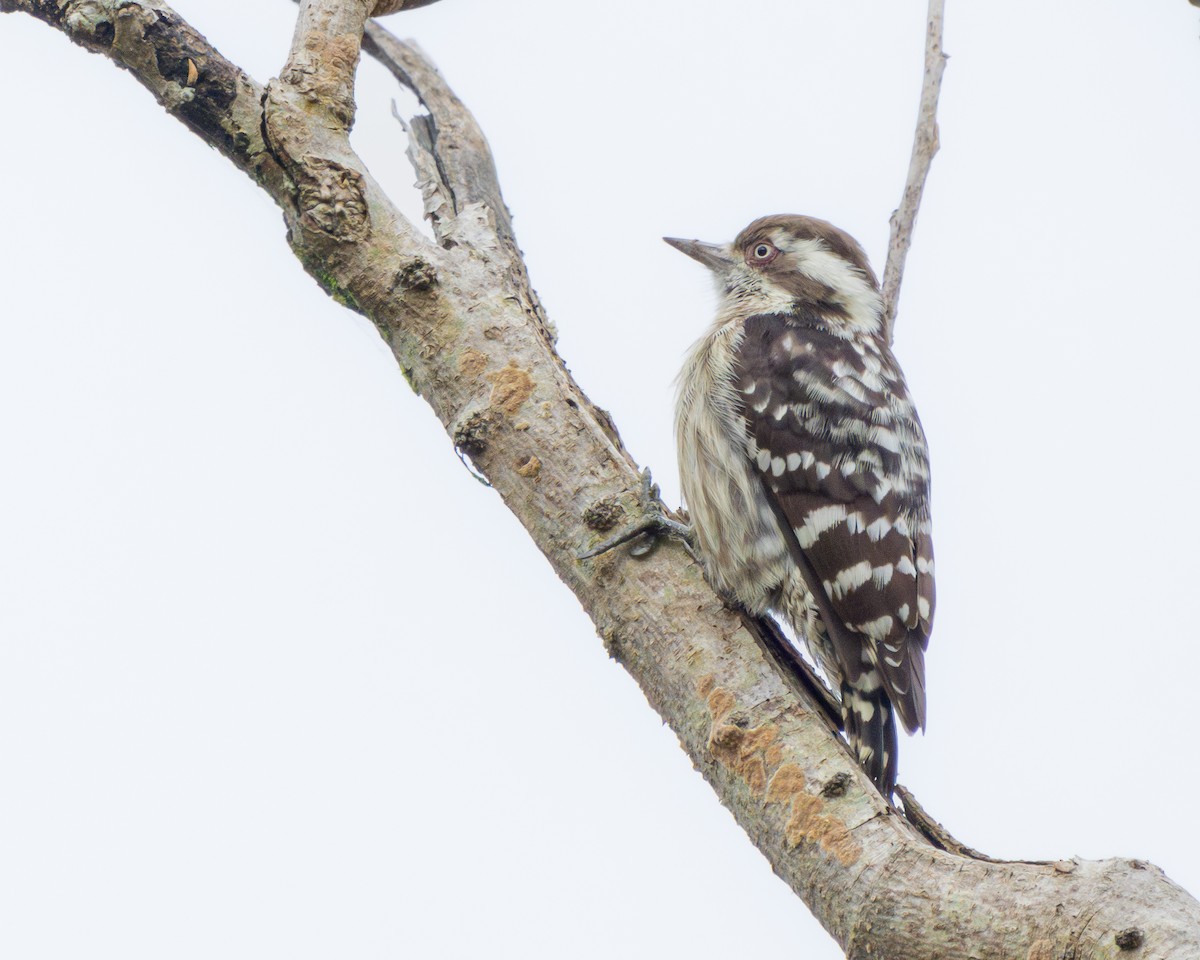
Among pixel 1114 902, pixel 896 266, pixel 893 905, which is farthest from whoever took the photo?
pixel 896 266

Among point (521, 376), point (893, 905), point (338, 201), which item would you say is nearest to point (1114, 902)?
point (893, 905)

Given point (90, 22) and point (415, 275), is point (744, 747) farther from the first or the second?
point (90, 22)

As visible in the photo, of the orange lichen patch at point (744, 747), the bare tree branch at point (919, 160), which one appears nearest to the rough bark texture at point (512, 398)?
the orange lichen patch at point (744, 747)

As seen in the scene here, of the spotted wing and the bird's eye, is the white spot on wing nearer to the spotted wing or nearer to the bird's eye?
the spotted wing

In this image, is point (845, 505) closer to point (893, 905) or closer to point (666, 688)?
point (666, 688)

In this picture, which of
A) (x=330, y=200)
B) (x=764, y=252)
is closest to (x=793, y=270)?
(x=764, y=252)
